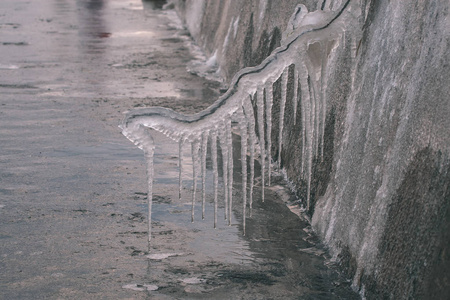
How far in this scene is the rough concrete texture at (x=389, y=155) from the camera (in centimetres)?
327

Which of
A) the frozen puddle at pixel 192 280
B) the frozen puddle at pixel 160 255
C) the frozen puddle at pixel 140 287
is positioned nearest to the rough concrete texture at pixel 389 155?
the frozen puddle at pixel 192 280

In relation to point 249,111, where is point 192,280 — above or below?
below

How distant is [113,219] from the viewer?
516cm

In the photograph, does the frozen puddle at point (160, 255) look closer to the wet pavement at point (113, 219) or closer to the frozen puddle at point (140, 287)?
the wet pavement at point (113, 219)

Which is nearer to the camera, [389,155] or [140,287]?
[389,155]

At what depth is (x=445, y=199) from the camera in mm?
3131

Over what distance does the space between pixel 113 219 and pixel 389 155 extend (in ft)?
6.73

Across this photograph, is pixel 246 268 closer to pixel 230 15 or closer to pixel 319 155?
pixel 319 155

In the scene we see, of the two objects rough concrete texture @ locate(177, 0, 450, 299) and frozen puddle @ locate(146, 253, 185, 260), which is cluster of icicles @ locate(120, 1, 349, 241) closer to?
rough concrete texture @ locate(177, 0, 450, 299)

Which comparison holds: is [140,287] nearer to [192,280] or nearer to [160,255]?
[192,280]

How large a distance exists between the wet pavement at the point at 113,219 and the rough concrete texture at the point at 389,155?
1.03 ft

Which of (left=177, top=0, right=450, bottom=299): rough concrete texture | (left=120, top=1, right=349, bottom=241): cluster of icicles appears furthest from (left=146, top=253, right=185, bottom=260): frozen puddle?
(left=177, top=0, right=450, bottom=299): rough concrete texture

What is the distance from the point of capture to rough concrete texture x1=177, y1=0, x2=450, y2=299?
3270 millimetres

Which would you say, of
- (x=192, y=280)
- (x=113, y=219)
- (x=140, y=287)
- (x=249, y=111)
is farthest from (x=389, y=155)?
(x=113, y=219)
